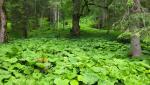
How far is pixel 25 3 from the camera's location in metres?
31.2

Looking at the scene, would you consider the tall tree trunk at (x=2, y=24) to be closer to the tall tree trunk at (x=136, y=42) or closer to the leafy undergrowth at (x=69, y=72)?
the tall tree trunk at (x=136, y=42)

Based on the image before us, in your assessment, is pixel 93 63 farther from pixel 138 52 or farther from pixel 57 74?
pixel 138 52

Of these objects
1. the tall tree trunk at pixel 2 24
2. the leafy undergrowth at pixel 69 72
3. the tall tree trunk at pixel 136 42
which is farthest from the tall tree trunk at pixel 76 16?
the leafy undergrowth at pixel 69 72

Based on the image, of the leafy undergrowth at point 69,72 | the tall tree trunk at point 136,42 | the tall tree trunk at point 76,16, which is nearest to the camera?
the leafy undergrowth at point 69,72

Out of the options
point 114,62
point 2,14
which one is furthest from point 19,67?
point 2,14

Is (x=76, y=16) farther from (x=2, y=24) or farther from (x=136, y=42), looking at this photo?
(x=136, y=42)

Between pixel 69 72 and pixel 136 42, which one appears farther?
pixel 136 42

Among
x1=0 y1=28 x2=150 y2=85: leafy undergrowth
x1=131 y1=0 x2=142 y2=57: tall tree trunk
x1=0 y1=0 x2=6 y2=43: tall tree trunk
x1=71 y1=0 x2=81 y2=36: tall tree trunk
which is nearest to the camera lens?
x1=0 y1=28 x2=150 y2=85: leafy undergrowth

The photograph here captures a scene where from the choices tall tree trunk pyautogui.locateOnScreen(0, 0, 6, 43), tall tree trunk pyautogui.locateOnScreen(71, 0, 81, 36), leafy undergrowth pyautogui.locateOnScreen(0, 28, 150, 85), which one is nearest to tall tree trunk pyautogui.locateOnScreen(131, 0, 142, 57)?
leafy undergrowth pyautogui.locateOnScreen(0, 28, 150, 85)

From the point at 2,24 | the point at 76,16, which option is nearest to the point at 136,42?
the point at 2,24

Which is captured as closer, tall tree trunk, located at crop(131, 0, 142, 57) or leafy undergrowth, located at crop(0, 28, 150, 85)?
leafy undergrowth, located at crop(0, 28, 150, 85)

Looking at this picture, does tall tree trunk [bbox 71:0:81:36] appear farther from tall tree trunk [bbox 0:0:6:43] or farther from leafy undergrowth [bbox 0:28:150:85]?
leafy undergrowth [bbox 0:28:150:85]

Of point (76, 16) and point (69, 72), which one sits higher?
point (76, 16)

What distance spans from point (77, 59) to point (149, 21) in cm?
484
